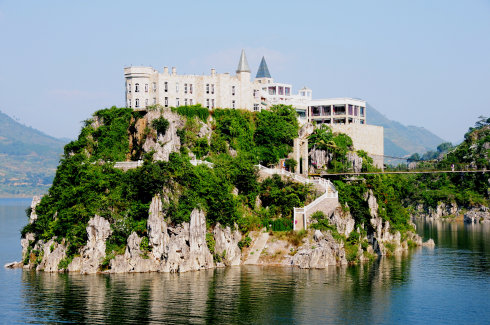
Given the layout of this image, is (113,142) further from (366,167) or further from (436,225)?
(436,225)

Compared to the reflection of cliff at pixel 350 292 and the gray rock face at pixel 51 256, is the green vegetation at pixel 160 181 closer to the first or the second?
the gray rock face at pixel 51 256

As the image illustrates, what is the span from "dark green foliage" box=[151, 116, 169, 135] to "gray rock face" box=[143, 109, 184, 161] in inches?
15.9

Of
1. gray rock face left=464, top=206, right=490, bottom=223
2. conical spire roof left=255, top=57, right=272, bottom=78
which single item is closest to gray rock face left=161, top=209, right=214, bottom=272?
conical spire roof left=255, top=57, right=272, bottom=78

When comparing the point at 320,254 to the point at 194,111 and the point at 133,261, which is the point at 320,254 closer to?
the point at 133,261

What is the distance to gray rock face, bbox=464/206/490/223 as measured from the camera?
5492 inches

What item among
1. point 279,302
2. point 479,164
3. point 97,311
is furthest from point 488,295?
point 479,164

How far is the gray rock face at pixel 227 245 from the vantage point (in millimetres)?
76125

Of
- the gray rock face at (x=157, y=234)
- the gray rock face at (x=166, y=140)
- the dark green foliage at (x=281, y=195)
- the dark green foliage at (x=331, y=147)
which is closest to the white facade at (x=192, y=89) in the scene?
the gray rock face at (x=166, y=140)

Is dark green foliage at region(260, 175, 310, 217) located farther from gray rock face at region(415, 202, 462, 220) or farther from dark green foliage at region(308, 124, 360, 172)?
gray rock face at region(415, 202, 462, 220)

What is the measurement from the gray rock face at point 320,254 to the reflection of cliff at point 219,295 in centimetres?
137

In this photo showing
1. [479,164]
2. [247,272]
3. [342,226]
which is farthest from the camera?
[479,164]

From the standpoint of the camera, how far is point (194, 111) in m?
90.2

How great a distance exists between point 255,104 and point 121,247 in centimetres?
3169

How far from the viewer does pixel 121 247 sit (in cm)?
7400
